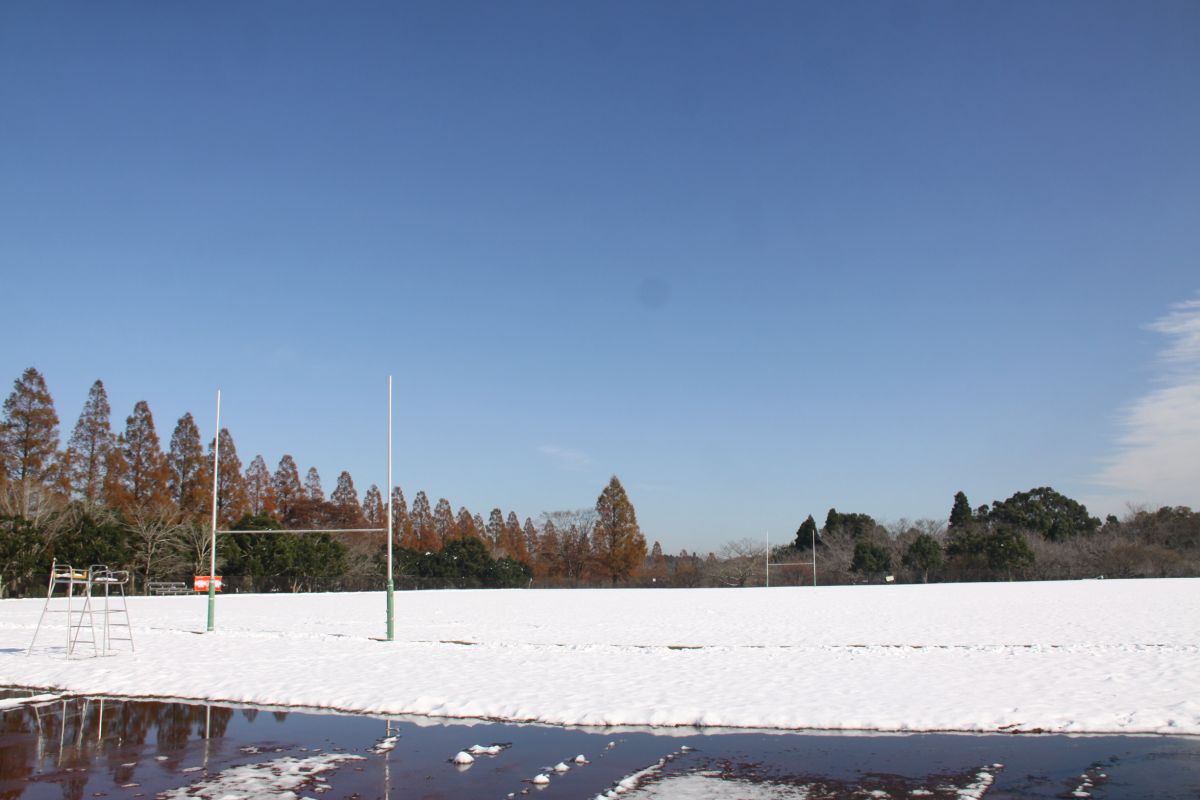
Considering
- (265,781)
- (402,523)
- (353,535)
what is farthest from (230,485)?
(265,781)

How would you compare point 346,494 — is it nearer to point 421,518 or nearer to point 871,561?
point 421,518

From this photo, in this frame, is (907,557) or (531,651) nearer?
(531,651)

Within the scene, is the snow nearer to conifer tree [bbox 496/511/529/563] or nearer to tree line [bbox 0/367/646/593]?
tree line [bbox 0/367/646/593]

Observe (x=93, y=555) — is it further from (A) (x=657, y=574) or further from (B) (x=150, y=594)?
(A) (x=657, y=574)

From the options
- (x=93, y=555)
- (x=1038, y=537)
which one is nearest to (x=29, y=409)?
(x=93, y=555)

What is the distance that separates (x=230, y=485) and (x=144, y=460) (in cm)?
840

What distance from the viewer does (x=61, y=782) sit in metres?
7.73

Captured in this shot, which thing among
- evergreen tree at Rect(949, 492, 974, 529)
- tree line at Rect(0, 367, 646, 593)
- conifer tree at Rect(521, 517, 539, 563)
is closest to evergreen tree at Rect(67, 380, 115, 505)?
tree line at Rect(0, 367, 646, 593)

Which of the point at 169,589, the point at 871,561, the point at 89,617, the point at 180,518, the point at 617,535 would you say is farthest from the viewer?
the point at 617,535

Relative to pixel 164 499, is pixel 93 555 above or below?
below

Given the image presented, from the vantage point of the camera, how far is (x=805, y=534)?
343 feet

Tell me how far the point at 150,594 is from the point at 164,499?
1598cm

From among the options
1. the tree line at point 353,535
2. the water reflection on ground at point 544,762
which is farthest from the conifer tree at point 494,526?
the water reflection on ground at point 544,762

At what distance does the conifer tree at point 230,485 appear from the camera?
231 feet
